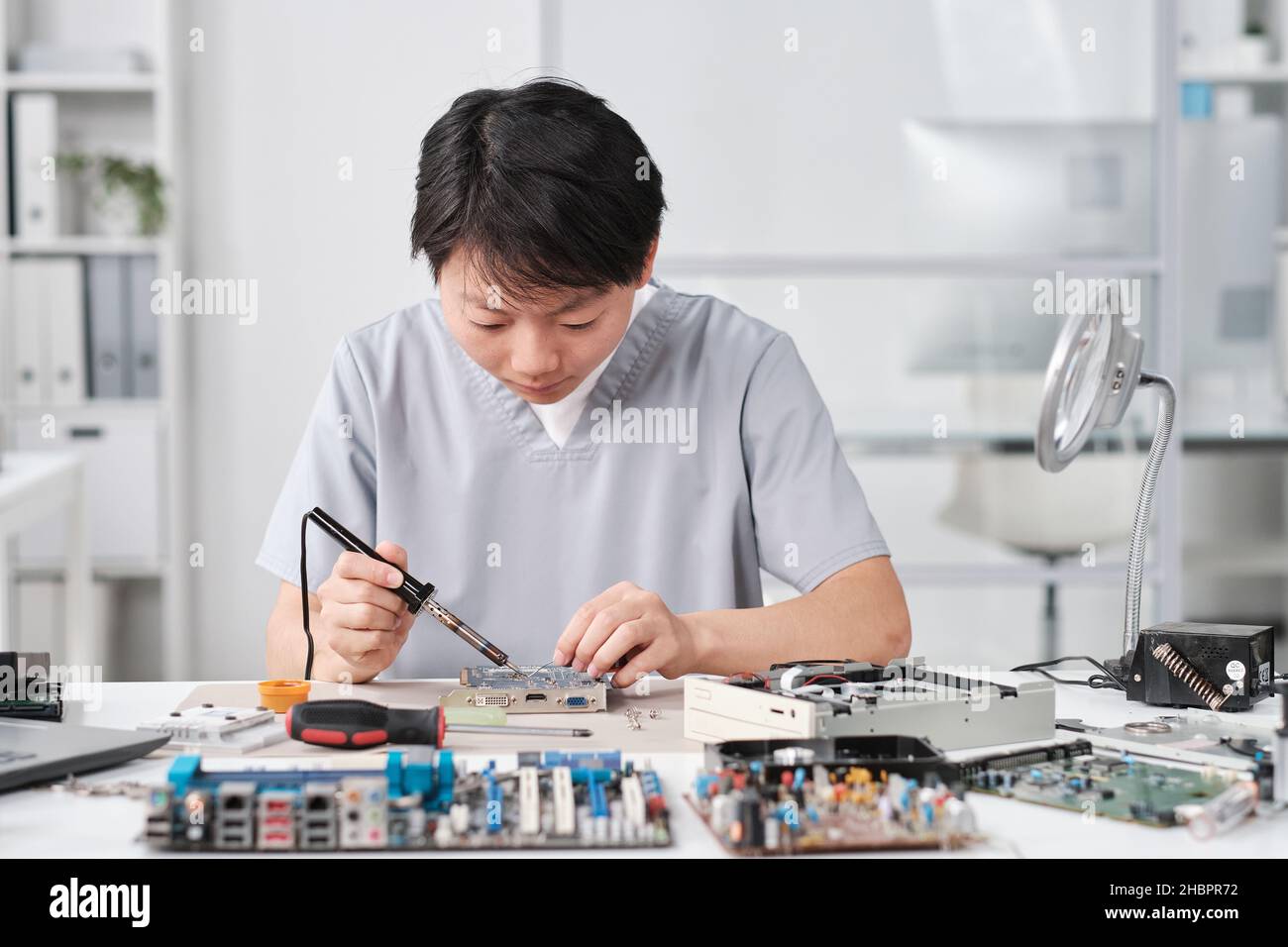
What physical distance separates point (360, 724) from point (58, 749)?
0.70 ft

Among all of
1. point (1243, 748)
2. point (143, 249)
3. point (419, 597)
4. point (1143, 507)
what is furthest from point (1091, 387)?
point (143, 249)

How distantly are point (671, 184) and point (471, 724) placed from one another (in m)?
1.98

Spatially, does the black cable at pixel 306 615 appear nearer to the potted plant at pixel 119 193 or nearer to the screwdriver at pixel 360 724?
the screwdriver at pixel 360 724

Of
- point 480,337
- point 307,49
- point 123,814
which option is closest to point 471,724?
point 123,814

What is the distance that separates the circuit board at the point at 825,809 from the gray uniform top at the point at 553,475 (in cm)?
74

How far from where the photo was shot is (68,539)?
116 inches

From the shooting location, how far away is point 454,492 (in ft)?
5.20

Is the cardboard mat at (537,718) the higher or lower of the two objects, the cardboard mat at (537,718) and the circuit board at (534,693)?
the lower

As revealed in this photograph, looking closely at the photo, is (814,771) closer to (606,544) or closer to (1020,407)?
(606,544)

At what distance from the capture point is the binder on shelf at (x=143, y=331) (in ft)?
9.92

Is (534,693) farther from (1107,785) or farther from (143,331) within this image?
(143,331)

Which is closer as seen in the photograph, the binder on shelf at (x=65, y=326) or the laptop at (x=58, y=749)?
the laptop at (x=58, y=749)

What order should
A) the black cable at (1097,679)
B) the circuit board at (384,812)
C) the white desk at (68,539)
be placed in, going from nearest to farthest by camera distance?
the circuit board at (384,812)
the black cable at (1097,679)
the white desk at (68,539)

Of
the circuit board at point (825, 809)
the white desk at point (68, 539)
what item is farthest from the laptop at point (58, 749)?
the white desk at point (68, 539)
